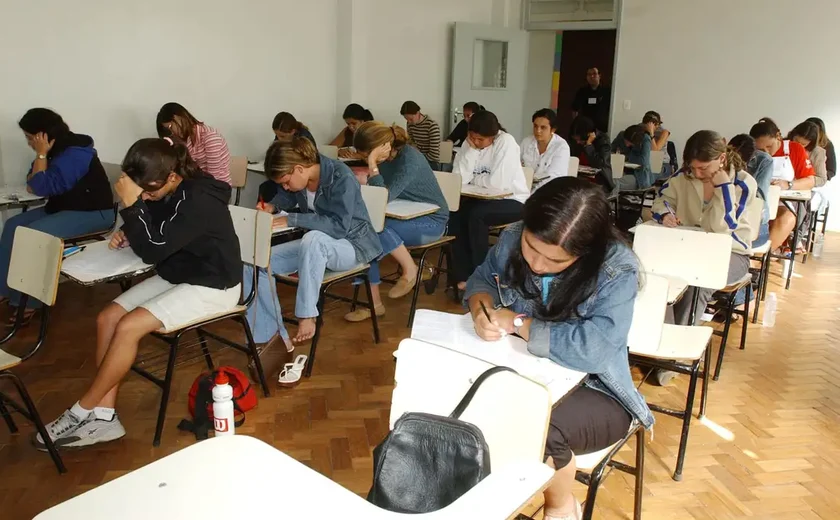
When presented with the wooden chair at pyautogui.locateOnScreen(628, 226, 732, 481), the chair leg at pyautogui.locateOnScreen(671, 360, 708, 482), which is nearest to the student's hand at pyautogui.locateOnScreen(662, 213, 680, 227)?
the wooden chair at pyautogui.locateOnScreen(628, 226, 732, 481)

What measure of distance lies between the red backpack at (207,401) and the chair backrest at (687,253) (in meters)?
1.80

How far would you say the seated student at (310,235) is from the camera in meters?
3.17

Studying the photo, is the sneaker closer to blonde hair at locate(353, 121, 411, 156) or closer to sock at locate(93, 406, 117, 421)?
sock at locate(93, 406, 117, 421)

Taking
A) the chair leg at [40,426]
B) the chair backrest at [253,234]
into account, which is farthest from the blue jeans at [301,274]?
the chair leg at [40,426]

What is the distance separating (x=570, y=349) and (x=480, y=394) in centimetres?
39

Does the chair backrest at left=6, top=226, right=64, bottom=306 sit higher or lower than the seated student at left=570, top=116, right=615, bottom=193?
lower

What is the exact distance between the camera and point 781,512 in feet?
7.54

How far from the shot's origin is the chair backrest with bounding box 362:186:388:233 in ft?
11.6

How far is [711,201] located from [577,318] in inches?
77.2

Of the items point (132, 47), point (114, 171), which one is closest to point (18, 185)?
point (114, 171)

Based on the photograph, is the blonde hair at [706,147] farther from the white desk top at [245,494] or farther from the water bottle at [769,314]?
the white desk top at [245,494]

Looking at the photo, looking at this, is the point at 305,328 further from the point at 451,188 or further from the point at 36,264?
the point at 451,188

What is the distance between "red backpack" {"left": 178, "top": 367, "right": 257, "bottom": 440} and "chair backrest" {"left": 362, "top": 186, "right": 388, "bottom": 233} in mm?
1110

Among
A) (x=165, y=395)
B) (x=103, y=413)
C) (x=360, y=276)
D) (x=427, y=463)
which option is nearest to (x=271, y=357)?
(x=360, y=276)
